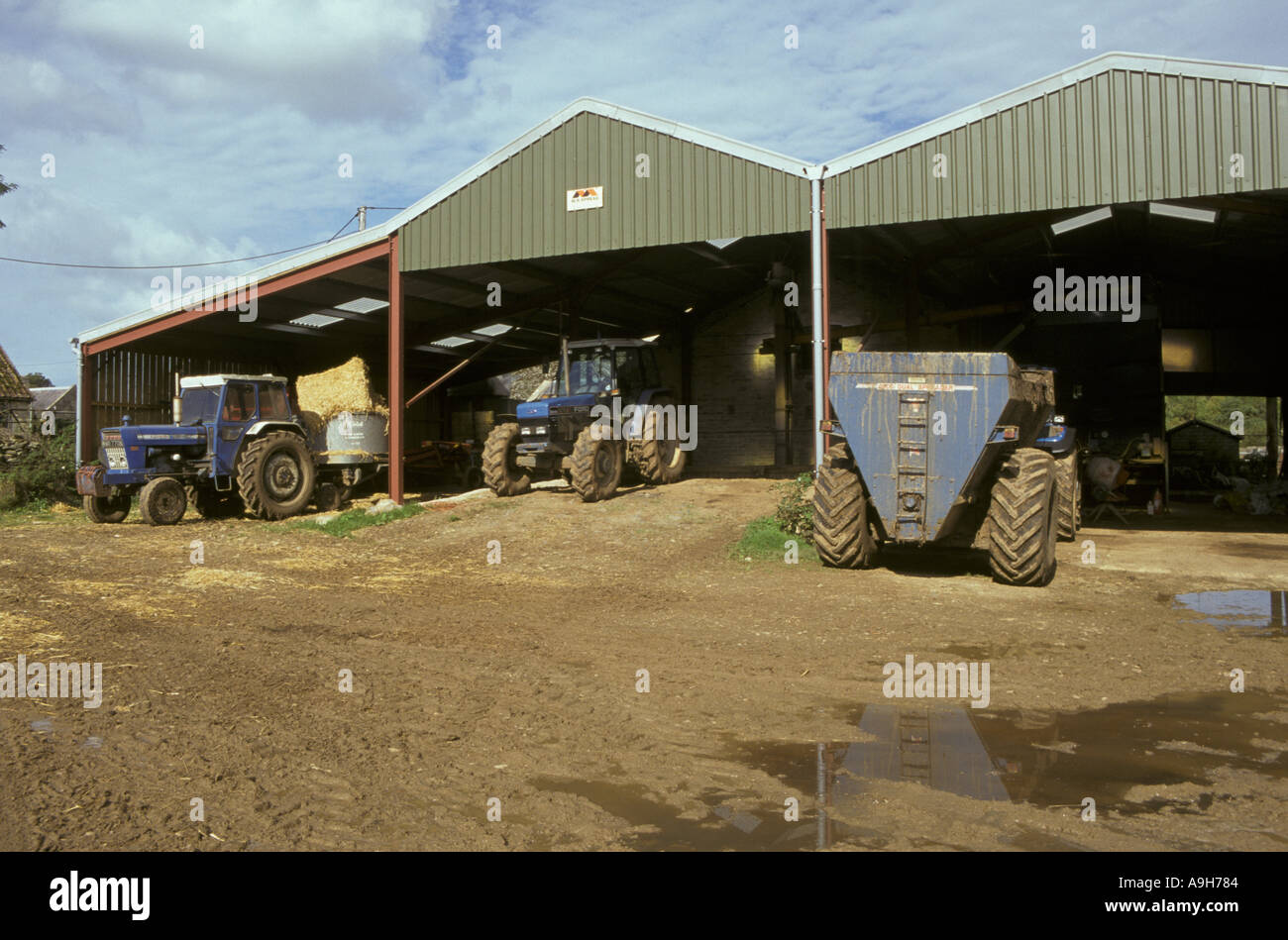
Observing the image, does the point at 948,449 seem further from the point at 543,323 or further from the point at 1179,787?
the point at 543,323

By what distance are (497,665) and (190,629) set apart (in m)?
2.66

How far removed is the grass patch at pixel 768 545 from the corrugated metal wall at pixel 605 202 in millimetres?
4425

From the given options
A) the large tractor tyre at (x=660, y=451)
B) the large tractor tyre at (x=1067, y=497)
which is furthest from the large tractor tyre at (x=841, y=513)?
the large tractor tyre at (x=660, y=451)

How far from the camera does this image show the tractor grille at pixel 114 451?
14.8 meters

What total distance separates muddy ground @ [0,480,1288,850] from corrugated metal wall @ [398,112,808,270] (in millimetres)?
5899

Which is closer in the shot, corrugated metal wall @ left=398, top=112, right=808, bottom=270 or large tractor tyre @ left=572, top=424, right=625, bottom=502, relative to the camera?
corrugated metal wall @ left=398, top=112, right=808, bottom=270

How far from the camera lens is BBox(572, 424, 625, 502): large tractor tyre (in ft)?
48.6

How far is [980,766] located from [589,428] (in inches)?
443

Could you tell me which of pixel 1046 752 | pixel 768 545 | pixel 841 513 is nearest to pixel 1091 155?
pixel 841 513

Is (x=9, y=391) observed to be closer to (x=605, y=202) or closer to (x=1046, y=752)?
(x=605, y=202)

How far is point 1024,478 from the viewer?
923cm

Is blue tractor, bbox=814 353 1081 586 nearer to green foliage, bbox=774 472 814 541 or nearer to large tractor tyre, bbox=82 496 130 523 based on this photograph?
green foliage, bbox=774 472 814 541

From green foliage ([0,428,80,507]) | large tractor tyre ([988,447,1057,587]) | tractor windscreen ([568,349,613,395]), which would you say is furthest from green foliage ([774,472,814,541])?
green foliage ([0,428,80,507])

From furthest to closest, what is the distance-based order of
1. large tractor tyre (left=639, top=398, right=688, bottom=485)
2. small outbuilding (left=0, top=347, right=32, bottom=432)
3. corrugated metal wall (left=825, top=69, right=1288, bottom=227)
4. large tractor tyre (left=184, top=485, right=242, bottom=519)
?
small outbuilding (left=0, top=347, right=32, bottom=432), large tractor tyre (left=639, top=398, right=688, bottom=485), large tractor tyre (left=184, top=485, right=242, bottom=519), corrugated metal wall (left=825, top=69, right=1288, bottom=227)
